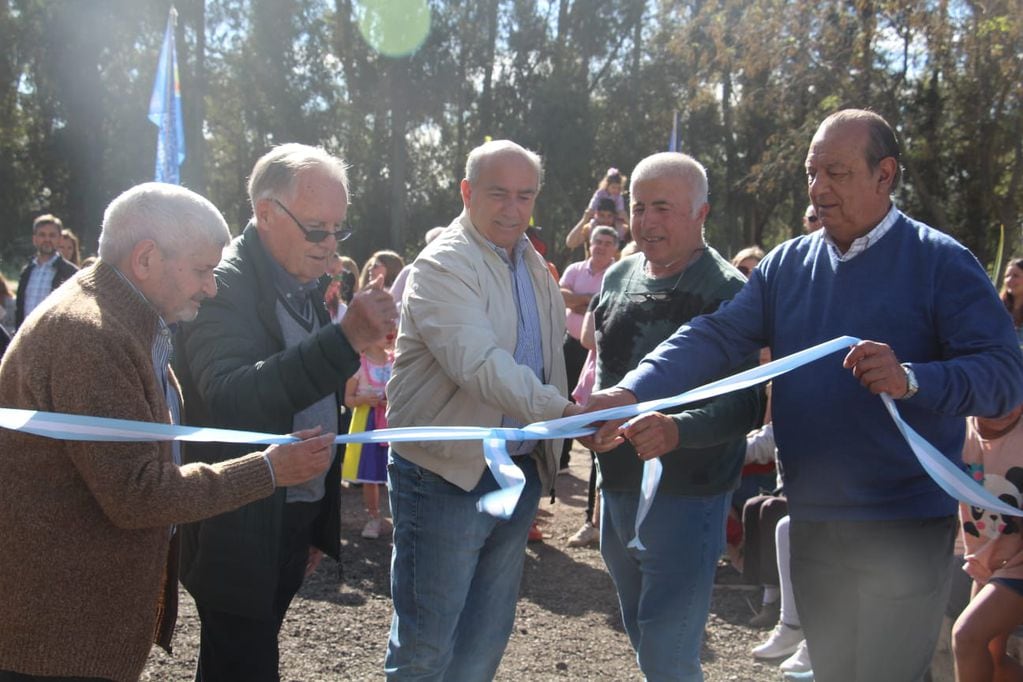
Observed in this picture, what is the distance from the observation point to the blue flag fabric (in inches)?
378

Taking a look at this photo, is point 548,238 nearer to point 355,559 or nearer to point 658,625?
point 355,559

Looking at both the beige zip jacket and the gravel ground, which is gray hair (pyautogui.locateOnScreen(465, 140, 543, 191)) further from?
the gravel ground

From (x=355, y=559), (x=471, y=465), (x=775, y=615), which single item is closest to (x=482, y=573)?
(x=471, y=465)

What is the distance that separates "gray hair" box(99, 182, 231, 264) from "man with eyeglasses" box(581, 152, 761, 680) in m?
1.56

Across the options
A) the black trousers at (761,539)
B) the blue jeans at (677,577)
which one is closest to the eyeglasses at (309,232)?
the blue jeans at (677,577)

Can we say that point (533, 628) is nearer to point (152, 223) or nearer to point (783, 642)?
point (783, 642)

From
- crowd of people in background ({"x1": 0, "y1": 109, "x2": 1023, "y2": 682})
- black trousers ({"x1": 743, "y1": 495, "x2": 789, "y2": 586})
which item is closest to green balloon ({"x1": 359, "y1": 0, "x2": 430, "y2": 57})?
black trousers ({"x1": 743, "y1": 495, "x2": 789, "y2": 586})

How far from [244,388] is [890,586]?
1906mm

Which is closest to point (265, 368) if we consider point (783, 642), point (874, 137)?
point (874, 137)

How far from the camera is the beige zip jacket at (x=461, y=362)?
2.94m

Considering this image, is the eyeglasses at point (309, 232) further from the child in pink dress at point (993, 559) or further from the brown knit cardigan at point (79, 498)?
the child in pink dress at point (993, 559)

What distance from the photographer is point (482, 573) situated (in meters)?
3.30

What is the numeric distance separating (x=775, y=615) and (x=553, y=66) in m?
27.0

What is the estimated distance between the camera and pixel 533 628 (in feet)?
17.6
